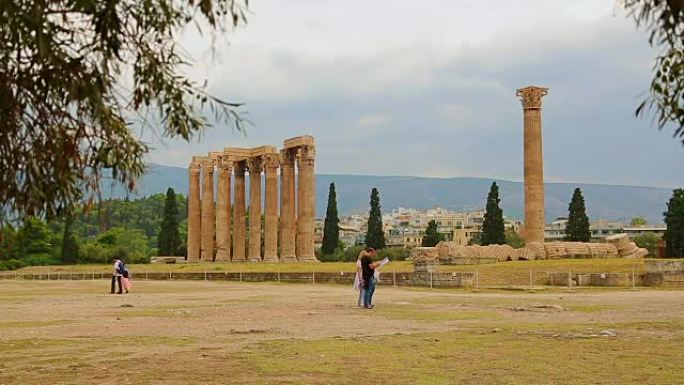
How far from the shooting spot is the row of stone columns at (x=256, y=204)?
207ft

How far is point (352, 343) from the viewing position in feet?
42.7

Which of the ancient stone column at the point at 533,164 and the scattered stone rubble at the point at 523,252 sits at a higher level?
the ancient stone column at the point at 533,164

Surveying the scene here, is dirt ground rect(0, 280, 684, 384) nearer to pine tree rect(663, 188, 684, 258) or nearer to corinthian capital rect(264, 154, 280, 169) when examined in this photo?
pine tree rect(663, 188, 684, 258)

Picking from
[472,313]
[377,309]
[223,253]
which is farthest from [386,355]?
[223,253]

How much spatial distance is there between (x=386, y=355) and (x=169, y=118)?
524cm

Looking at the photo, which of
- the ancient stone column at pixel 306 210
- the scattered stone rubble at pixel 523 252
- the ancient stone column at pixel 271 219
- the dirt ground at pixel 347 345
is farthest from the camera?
the ancient stone column at pixel 271 219

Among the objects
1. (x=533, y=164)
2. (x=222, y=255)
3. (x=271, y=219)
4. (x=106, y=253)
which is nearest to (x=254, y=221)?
(x=271, y=219)

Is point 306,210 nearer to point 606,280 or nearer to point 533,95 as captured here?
point 533,95

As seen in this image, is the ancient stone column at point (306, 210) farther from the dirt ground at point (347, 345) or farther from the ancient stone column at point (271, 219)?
the dirt ground at point (347, 345)

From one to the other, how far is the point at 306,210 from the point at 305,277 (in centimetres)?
1880

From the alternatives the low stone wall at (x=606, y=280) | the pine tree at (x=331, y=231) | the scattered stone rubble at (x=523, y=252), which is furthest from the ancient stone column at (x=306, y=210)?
the low stone wall at (x=606, y=280)

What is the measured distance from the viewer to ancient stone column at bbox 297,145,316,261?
6247 cm

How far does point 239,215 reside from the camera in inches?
2844

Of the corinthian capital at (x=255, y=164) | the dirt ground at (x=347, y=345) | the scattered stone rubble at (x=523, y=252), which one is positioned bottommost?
the dirt ground at (x=347, y=345)
